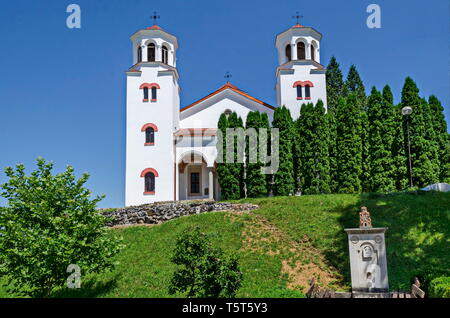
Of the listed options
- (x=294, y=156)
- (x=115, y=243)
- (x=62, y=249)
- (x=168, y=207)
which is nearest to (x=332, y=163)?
(x=294, y=156)

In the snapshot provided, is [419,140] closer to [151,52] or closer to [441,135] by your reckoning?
[441,135]

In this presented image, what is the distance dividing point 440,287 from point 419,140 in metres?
17.4

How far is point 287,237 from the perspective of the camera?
1842cm

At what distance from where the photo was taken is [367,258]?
43.1 ft

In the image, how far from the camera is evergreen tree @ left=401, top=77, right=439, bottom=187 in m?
25.8

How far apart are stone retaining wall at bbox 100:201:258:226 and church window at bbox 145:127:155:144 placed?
537cm

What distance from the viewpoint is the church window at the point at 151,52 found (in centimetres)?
2952

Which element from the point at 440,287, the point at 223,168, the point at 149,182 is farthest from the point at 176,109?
the point at 440,287

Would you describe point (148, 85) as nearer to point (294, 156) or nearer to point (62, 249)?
point (294, 156)

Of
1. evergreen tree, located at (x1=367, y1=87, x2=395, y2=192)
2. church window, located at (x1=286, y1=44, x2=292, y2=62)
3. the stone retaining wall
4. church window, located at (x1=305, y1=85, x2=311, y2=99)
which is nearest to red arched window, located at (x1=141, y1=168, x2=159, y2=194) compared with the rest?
the stone retaining wall

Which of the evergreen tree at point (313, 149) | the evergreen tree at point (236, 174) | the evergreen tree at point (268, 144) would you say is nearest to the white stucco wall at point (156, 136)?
the evergreen tree at point (236, 174)

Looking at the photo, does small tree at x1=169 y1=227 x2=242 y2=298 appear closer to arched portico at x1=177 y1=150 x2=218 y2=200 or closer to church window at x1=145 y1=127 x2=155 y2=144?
arched portico at x1=177 y1=150 x2=218 y2=200

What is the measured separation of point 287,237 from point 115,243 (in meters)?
7.41

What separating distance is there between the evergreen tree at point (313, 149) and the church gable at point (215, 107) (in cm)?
515
